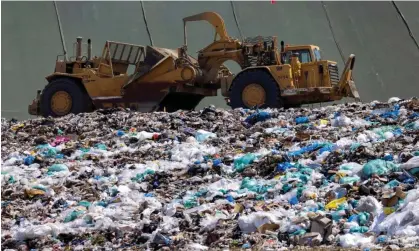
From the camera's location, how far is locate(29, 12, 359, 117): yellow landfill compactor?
1137 centimetres

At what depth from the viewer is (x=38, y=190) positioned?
23.7 feet

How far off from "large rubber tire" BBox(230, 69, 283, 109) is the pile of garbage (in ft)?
2.28

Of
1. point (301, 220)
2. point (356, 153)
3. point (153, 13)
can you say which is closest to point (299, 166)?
point (356, 153)

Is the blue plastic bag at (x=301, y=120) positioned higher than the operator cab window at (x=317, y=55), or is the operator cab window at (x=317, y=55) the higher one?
the operator cab window at (x=317, y=55)

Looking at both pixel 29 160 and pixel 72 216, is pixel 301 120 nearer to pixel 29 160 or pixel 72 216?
pixel 29 160

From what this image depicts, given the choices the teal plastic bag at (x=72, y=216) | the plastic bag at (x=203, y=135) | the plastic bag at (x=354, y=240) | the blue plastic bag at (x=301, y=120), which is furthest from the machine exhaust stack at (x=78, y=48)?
the plastic bag at (x=354, y=240)

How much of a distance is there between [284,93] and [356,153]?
434 centimetres

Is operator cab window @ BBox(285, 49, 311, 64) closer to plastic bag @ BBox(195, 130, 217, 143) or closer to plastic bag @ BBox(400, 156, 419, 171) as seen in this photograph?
plastic bag @ BBox(195, 130, 217, 143)

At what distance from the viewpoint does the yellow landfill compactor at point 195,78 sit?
11367 millimetres

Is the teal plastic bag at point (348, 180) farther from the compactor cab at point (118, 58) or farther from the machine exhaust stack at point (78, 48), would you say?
the machine exhaust stack at point (78, 48)

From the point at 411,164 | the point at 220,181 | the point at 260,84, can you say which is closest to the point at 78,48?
the point at 260,84

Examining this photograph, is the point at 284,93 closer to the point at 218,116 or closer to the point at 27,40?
the point at 218,116

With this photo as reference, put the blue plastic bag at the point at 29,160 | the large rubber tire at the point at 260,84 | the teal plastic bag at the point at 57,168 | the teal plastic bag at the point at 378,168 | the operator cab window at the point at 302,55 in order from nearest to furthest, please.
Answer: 1. the teal plastic bag at the point at 378,168
2. the teal plastic bag at the point at 57,168
3. the blue plastic bag at the point at 29,160
4. the large rubber tire at the point at 260,84
5. the operator cab window at the point at 302,55

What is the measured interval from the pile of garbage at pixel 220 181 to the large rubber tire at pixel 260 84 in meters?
0.69
